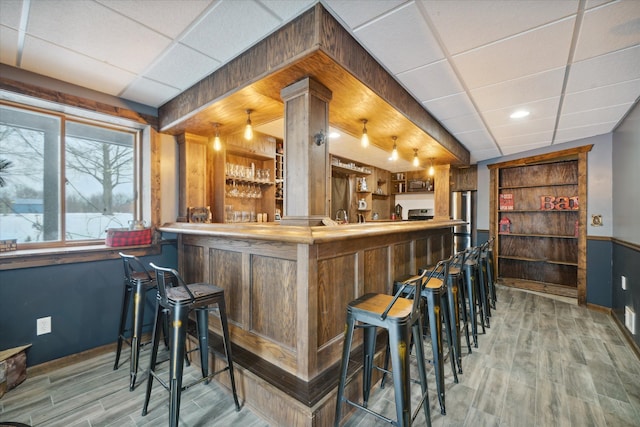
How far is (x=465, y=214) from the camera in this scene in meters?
6.06

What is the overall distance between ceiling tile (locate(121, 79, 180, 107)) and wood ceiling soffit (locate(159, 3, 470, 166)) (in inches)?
3.4

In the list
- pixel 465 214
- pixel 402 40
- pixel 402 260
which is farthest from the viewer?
pixel 465 214

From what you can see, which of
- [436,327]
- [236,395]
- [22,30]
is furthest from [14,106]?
[436,327]

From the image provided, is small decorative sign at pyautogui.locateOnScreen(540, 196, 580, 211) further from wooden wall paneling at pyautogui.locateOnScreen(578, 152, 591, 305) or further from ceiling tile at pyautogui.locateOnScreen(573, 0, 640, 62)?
ceiling tile at pyautogui.locateOnScreen(573, 0, 640, 62)

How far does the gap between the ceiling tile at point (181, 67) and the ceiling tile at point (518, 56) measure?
1.97m

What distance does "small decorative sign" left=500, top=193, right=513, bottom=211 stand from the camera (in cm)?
552

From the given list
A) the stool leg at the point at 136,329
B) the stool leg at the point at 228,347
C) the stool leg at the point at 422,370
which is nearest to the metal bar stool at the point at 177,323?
the stool leg at the point at 228,347

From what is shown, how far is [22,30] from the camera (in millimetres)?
1876

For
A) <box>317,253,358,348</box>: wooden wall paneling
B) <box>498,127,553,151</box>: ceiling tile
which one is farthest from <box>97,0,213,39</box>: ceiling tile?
<box>498,127,553,151</box>: ceiling tile

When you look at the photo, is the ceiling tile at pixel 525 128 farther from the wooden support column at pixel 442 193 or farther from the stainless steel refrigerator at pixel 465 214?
the stainless steel refrigerator at pixel 465 214

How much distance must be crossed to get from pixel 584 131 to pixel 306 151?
437cm

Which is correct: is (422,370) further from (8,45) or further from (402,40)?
(8,45)

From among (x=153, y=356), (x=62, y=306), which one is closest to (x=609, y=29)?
(x=153, y=356)

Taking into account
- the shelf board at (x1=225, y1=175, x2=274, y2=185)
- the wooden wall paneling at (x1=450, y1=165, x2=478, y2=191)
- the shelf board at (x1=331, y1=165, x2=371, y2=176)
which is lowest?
the shelf board at (x1=225, y1=175, x2=274, y2=185)
